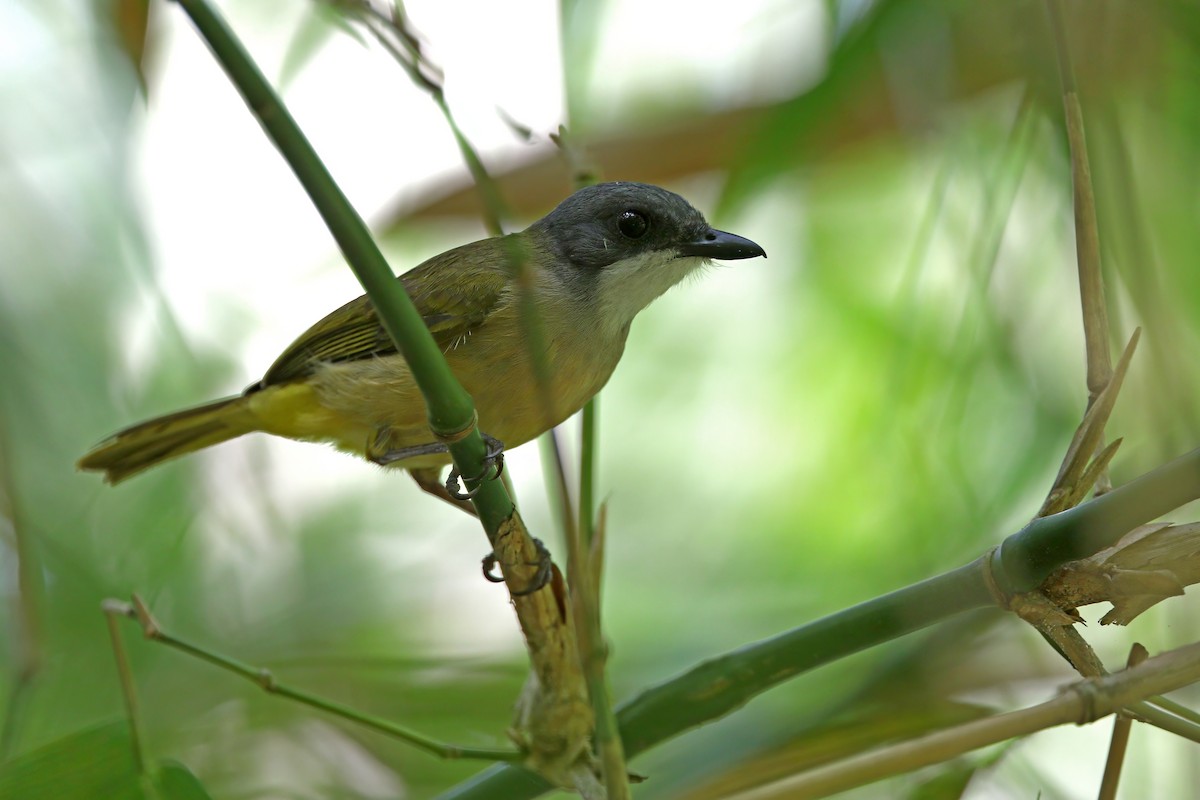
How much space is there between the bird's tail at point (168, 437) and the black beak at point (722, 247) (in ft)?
4.65

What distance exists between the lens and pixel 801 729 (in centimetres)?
258

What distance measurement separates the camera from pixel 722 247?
306cm

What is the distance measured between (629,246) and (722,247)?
0.32m

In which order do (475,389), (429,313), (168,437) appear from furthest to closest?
(168,437) < (429,313) < (475,389)

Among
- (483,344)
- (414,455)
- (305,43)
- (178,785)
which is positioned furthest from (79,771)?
(305,43)

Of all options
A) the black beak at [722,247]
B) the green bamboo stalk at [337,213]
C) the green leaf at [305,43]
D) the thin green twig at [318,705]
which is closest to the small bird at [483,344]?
the black beak at [722,247]

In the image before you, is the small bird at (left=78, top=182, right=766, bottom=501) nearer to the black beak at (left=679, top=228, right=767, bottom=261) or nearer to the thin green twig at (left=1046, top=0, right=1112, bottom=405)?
the black beak at (left=679, top=228, right=767, bottom=261)

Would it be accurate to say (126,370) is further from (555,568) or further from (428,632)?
(555,568)

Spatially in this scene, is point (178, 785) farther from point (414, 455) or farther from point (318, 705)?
point (414, 455)

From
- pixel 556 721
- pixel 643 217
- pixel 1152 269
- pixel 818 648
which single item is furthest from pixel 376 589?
pixel 1152 269

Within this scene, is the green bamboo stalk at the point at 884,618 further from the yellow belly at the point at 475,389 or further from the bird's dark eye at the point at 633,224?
the bird's dark eye at the point at 633,224

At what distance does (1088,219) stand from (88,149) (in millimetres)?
2757

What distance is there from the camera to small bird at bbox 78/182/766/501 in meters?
2.85

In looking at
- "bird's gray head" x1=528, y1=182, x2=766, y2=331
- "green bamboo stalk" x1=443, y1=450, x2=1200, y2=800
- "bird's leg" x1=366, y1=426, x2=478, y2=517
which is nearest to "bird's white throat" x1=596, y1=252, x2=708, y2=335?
"bird's gray head" x1=528, y1=182, x2=766, y2=331
